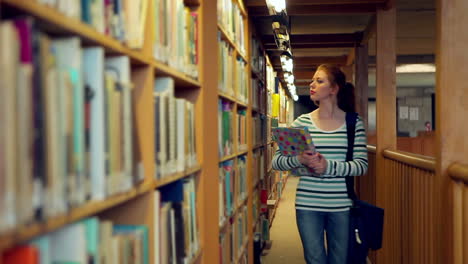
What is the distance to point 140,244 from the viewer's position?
4.08ft

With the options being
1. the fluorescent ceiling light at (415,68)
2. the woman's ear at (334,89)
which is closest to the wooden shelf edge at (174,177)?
the woman's ear at (334,89)

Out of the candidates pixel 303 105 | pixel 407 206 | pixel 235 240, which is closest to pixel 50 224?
pixel 235 240

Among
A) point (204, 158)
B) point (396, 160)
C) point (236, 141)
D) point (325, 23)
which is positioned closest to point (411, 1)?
point (325, 23)

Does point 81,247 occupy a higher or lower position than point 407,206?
higher

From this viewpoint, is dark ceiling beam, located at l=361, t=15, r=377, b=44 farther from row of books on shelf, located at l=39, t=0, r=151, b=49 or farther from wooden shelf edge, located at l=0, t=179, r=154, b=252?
wooden shelf edge, located at l=0, t=179, r=154, b=252

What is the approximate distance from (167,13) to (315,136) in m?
1.25

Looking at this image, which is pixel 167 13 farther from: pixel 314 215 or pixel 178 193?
pixel 314 215

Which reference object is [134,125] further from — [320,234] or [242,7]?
[242,7]

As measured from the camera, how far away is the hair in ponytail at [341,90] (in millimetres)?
2633

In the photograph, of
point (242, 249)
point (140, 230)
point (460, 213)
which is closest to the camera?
point (140, 230)

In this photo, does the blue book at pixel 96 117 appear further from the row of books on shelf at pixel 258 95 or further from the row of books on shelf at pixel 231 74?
the row of books on shelf at pixel 258 95

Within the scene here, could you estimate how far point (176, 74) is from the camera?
1.64 metres

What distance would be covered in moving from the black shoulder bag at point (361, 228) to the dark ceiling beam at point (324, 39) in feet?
10.7

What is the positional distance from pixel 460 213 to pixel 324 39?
4.15 metres
